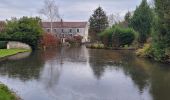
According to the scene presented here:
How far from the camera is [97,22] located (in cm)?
9556

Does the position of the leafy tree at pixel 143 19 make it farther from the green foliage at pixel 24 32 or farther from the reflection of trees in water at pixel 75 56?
the reflection of trees in water at pixel 75 56

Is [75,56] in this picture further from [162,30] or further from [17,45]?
[17,45]

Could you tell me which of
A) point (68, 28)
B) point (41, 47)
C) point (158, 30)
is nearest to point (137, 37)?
point (41, 47)

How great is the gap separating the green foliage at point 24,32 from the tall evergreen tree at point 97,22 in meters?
37.7

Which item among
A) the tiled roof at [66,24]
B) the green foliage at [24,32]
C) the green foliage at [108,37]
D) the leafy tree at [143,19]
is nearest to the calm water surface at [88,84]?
the green foliage at [24,32]

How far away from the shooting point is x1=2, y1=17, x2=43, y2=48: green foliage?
54.9m

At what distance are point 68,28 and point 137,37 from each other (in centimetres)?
4380

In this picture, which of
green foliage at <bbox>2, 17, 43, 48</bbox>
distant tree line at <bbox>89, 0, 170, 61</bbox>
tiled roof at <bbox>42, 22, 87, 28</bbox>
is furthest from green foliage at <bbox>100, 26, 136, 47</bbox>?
tiled roof at <bbox>42, 22, 87, 28</bbox>

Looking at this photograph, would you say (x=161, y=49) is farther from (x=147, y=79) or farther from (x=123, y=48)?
(x=123, y=48)

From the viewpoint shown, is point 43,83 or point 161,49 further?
point 161,49

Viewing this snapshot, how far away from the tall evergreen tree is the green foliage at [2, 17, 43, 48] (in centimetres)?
3766

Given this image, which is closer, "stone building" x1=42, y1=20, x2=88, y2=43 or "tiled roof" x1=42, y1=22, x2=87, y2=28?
"tiled roof" x1=42, y1=22, x2=87, y2=28

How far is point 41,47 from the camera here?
195ft

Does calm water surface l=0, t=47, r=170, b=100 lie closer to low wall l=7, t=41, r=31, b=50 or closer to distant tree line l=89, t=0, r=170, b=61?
distant tree line l=89, t=0, r=170, b=61
